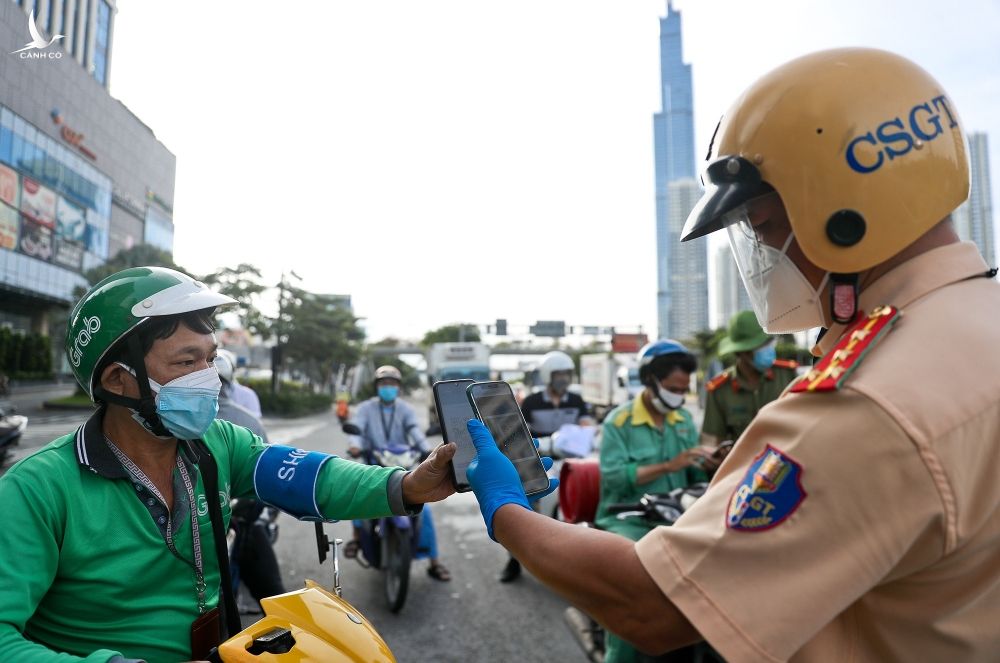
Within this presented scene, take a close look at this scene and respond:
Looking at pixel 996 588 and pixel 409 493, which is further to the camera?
pixel 409 493

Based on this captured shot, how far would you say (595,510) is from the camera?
3.80 meters

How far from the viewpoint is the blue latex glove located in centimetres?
125

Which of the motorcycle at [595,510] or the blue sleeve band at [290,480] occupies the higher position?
the blue sleeve band at [290,480]

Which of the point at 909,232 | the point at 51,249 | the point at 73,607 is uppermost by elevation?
the point at 51,249

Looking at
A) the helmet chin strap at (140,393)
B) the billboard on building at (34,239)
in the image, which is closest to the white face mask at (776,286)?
the helmet chin strap at (140,393)

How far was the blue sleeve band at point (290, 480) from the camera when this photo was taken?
1793 millimetres

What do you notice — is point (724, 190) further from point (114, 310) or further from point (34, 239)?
point (34, 239)

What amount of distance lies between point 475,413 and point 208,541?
909mm

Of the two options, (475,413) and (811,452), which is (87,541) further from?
(811,452)

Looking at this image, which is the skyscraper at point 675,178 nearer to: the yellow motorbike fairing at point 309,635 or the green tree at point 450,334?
the green tree at point 450,334

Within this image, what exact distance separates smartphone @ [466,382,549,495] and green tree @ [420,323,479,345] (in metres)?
54.3

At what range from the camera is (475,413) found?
1489 millimetres

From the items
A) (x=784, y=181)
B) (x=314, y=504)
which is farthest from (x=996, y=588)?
(x=314, y=504)

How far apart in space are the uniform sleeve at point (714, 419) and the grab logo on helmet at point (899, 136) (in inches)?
128
